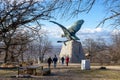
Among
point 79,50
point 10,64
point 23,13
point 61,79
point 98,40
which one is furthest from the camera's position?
point 98,40

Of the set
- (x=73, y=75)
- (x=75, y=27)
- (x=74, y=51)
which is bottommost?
(x=73, y=75)

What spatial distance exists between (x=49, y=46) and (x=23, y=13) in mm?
113021

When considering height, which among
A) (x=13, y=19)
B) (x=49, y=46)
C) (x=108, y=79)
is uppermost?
(x=49, y=46)

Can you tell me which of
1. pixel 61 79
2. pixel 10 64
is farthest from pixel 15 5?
pixel 10 64

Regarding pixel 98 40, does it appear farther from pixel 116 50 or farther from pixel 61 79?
pixel 61 79

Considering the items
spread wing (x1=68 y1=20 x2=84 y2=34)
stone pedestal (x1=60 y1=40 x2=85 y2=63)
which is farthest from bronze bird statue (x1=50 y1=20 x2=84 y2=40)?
stone pedestal (x1=60 y1=40 x2=85 y2=63)

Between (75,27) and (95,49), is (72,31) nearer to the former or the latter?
(75,27)

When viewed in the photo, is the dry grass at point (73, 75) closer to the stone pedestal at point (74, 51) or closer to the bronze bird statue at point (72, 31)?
the stone pedestal at point (74, 51)

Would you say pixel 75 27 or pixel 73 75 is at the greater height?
pixel 75 27

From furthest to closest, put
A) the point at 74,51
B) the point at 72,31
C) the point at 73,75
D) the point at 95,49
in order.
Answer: the point at 95,49, the point at 72,31, the point at 74,51, the point at 73,75

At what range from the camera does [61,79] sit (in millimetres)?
29281

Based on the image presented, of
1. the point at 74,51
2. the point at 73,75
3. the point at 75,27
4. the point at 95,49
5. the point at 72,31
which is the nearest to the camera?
the point at 73,75

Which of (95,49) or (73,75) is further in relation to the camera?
(95,49)

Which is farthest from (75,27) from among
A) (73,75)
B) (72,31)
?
(73,75)
